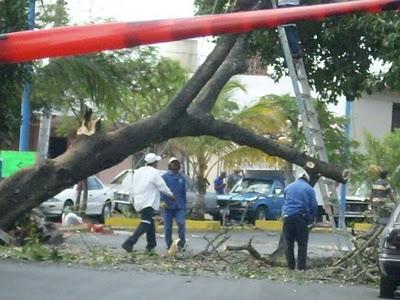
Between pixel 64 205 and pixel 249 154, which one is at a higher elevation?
pixel 249 154

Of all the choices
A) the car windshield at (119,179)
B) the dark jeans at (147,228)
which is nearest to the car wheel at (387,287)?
the dark jeans at (147,228)

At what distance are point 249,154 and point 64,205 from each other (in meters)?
6.30

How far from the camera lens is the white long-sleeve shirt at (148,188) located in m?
16.3

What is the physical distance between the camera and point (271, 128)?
31234 millimetres

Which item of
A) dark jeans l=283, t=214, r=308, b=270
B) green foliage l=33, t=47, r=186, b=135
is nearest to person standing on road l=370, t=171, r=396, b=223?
dark jeans l=283, t=214, r=308, b=270

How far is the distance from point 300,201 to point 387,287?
3.29 m

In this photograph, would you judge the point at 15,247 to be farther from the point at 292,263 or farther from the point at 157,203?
the point at 292,263

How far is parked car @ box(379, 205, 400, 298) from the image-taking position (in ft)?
39.6

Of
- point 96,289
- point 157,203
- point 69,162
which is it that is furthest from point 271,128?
point 96,289

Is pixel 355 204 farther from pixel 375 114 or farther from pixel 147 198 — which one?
pixel 147 198

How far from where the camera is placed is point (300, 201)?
50.5 feet

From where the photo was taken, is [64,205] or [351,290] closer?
[351,290]

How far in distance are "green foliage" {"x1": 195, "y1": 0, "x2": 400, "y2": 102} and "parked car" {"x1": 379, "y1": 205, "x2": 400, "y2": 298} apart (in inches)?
102

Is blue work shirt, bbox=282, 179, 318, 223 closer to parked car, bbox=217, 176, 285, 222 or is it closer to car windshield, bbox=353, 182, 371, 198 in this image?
car windshield, bbox=353, 182, 371, 198
